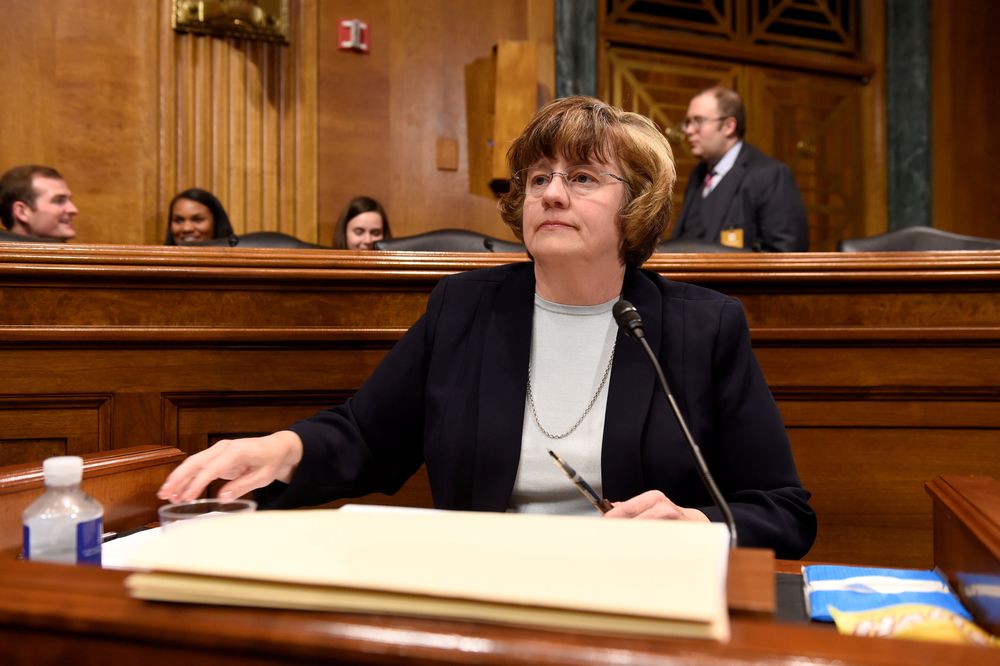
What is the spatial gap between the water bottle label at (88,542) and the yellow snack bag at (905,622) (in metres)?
0.67

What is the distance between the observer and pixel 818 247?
5.68 m

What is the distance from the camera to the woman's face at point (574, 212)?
4.48ft

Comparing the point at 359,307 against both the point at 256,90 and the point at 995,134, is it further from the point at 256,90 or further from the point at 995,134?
the point at 995,134

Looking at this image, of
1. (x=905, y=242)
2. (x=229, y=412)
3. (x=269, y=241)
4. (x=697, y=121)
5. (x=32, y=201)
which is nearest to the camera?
(x=229, y=412)

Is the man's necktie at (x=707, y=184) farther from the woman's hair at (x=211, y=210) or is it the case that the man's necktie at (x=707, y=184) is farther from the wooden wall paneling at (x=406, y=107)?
the woman's hair at (x=211, y=210)

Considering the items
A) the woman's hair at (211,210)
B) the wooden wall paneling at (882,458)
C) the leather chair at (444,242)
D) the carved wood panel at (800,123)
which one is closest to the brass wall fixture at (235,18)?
the woman's hair at (211,210)

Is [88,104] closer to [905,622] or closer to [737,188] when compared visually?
[737,188]

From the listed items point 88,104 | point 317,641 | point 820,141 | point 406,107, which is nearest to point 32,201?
point 88,104

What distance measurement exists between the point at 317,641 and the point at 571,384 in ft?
3.07

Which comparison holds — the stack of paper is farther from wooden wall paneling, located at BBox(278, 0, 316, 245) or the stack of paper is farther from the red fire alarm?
the red fire alarm

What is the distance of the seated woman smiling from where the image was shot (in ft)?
4.14

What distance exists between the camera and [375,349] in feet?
5.57

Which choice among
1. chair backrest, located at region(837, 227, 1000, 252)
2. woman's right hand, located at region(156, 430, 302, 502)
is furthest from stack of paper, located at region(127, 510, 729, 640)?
chair backrest, located at region(837, 227, 1000, 252)

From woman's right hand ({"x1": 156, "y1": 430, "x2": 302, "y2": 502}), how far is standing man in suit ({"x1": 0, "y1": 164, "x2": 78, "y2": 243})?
296cm
